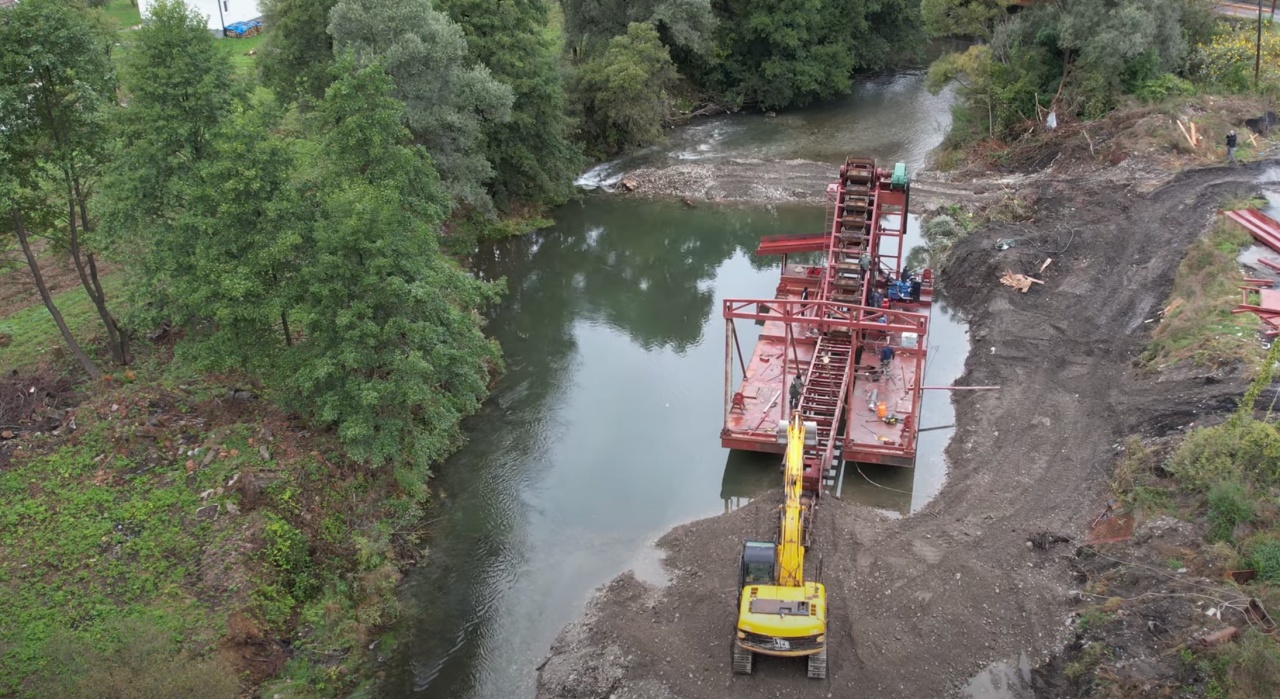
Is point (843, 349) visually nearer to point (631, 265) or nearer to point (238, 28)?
point (631, 265)

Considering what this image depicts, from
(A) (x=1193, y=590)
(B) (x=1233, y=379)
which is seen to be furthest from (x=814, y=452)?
(B) (x=1233, y=379)

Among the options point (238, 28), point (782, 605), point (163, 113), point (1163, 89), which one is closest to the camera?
point (782, 605)

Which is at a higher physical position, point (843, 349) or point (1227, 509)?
point (843, 349)

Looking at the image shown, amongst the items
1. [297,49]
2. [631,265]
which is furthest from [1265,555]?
[297,49]

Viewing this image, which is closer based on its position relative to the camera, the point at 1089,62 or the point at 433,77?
the point at 433,77

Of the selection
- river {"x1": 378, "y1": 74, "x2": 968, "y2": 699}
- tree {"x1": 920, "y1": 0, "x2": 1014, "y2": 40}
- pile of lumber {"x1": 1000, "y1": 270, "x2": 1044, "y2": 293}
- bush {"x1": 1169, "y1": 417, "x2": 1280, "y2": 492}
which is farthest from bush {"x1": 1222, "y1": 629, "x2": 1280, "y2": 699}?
tree {"x1": 920, "y1": 0, "x2": 1014, "y2": 40}

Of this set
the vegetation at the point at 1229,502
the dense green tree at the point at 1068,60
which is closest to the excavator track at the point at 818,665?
the vegetation at the point at 1229,502
